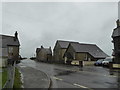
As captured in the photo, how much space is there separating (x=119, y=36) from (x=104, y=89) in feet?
80.2

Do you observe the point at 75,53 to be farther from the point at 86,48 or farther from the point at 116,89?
the point at 116,89

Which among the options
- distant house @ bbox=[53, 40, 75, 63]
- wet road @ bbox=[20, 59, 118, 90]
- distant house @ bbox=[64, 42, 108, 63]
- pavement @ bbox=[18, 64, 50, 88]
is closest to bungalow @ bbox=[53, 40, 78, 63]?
distant house @ bbox=[53, 40, 75, 63]

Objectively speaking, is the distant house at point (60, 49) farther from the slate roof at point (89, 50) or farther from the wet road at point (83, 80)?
the wet road at point (83, 80)

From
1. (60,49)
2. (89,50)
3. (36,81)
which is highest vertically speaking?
(60,49)

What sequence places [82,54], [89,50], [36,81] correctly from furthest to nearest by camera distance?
[89,50]
[82,54]
[36,81]

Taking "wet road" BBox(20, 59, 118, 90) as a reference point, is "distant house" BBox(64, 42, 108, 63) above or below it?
above

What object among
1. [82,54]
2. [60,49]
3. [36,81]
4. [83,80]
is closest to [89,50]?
[82,54]

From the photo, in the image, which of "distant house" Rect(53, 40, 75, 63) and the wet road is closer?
the wet road

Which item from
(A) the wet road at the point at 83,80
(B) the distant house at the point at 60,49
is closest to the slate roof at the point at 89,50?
(B) the distant house at the point at 60,49

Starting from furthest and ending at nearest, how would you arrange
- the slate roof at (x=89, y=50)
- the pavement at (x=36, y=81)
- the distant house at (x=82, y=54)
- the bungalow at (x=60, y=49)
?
1. the bungalow at (x=60, y=49)
2. the slate roof at (x=89, y=50)
3. the distant house at (x=82, y=54)
4. the pavement at (x=36, y=81)

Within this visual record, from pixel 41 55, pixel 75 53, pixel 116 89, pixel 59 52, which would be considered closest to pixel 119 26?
pixel 75 53

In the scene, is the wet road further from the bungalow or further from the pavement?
the bungalow

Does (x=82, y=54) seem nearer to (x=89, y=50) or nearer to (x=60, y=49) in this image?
(x=89, y=50)

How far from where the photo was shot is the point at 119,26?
1377 inches
